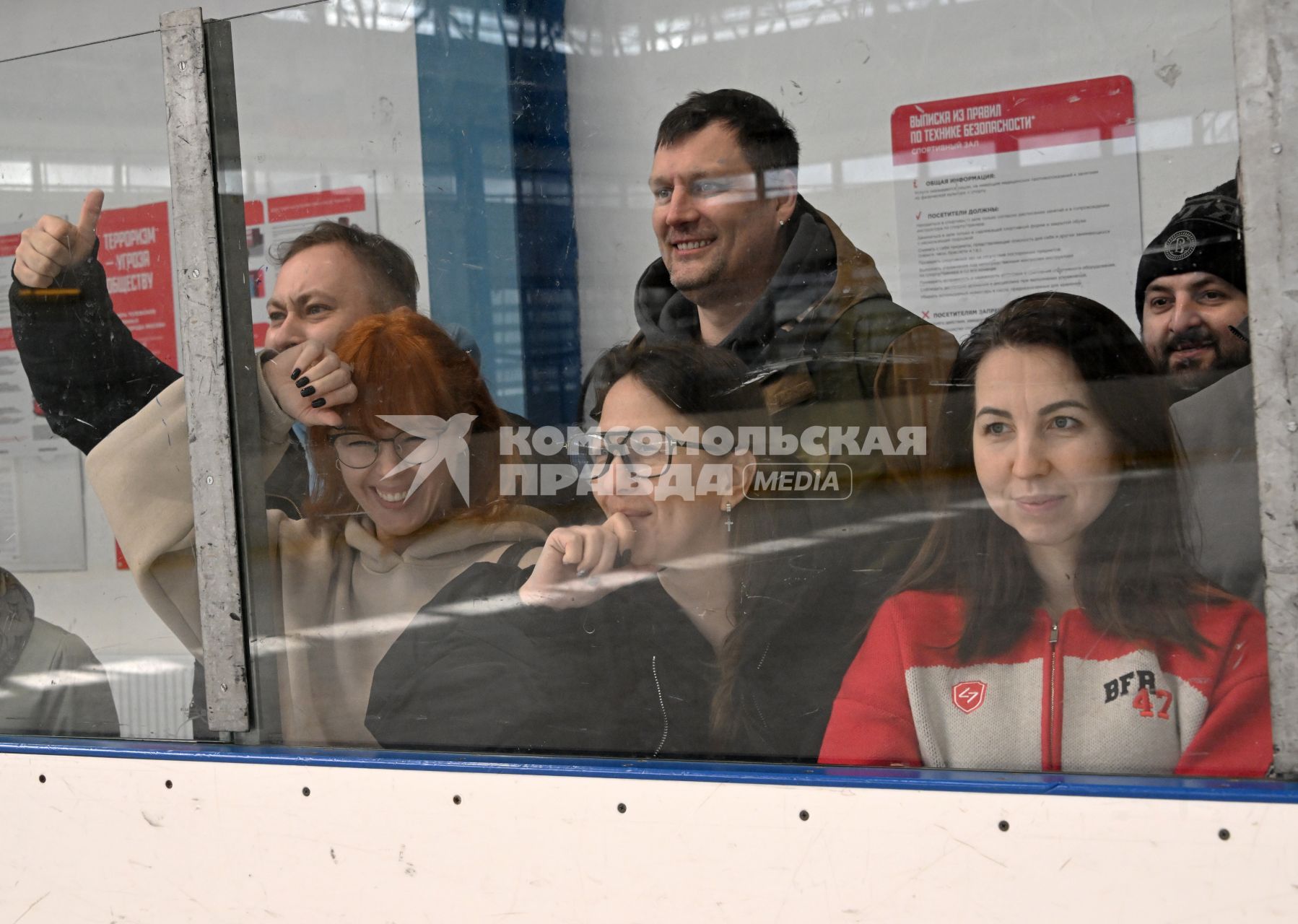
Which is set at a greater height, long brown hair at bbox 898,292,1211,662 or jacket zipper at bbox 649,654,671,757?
long brown hair at bbox 898,292,1211,662

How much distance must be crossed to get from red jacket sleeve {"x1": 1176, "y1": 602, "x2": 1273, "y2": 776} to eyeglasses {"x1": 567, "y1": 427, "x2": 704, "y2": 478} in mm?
865

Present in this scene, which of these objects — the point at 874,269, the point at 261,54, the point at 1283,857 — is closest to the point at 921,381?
the point at 874,269

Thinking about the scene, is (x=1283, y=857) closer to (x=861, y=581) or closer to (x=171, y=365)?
(x=861, y=581)

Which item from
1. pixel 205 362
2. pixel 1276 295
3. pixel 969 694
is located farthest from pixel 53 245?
pixel 1276 295

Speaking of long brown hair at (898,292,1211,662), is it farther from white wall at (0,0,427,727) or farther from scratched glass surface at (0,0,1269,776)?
white wall at (0,0,427,727)

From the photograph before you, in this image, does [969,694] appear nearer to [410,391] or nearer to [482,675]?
[482,675]

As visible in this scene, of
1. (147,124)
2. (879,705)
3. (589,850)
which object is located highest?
(147,124)

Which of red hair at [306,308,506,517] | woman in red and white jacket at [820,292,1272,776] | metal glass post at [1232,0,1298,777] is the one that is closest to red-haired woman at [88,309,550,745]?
red hair at [306,308,506,517]

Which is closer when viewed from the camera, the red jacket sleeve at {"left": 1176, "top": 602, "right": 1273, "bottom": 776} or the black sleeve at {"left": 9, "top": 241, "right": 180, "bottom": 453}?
the red jacket sleeve at {"left": 1176, "top": 602, "right": 1273, "bottom": 776}

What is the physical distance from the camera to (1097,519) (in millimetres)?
1828

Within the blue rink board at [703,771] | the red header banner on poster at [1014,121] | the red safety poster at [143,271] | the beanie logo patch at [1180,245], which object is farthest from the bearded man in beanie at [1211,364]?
the red safety poster at [143,271]

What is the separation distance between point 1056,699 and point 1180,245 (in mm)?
677

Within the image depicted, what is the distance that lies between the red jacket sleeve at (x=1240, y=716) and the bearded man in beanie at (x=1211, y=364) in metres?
0.06

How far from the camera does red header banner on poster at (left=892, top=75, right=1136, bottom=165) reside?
175cm
